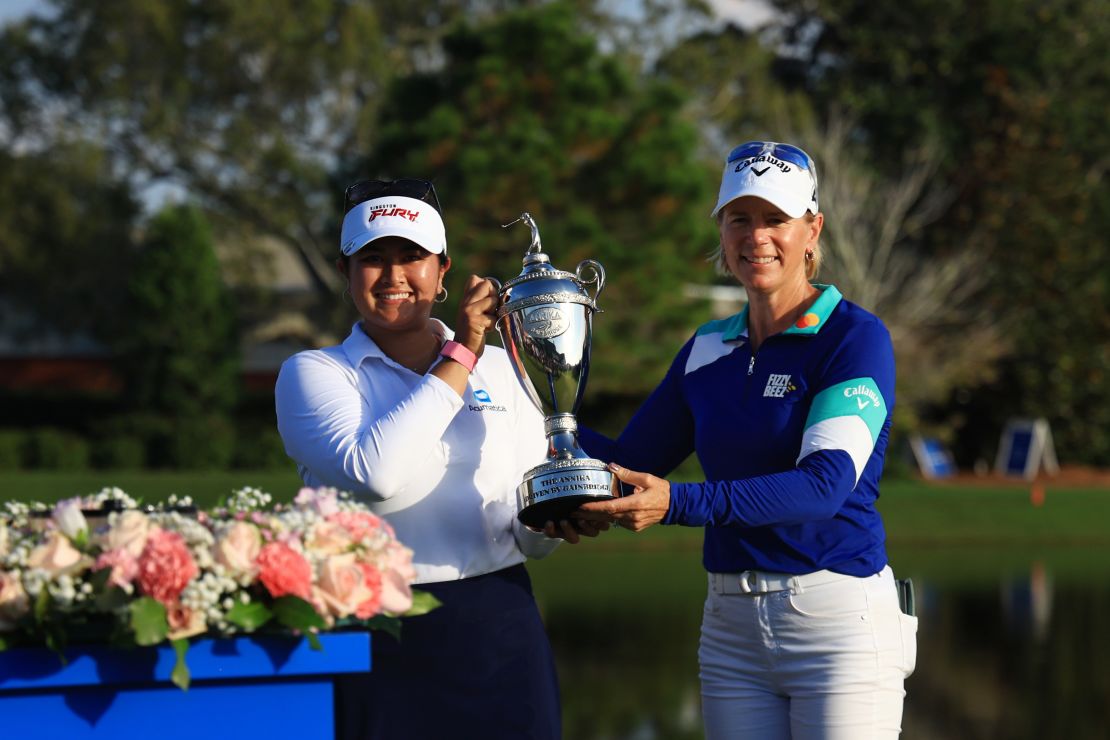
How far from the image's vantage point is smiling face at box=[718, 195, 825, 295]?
323 cm

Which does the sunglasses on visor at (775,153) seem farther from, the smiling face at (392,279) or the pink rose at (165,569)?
the pink rose at (165,569)

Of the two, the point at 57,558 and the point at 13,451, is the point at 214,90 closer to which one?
the point at 13,451

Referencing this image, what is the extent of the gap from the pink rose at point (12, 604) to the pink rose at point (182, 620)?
8.8 inches

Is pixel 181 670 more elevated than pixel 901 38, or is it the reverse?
pixel 901 38

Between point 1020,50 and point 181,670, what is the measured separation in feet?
103

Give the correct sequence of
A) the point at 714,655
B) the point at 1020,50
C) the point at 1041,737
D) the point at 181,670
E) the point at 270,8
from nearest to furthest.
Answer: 1. the point at 181,670
2. the point at 714,655
3. the point at 1041,737
4. the point at 270,8
5. the point at 1020,50

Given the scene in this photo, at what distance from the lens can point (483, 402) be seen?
3.33m

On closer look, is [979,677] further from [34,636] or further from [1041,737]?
[34,636]

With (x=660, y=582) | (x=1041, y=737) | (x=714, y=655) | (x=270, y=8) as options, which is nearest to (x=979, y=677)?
(x=1041, y=737)

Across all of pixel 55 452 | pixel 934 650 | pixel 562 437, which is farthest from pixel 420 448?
pixel 55 452

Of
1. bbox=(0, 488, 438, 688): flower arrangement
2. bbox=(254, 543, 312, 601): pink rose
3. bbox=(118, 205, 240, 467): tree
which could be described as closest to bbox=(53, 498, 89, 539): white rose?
bbox=(0, 488, 438, 688): flower arrangement

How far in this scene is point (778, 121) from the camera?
27.9 meters

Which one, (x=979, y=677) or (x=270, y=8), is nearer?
(x=979, y=677)

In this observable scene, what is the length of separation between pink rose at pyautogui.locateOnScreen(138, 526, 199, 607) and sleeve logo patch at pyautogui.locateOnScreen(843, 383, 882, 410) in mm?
1375
